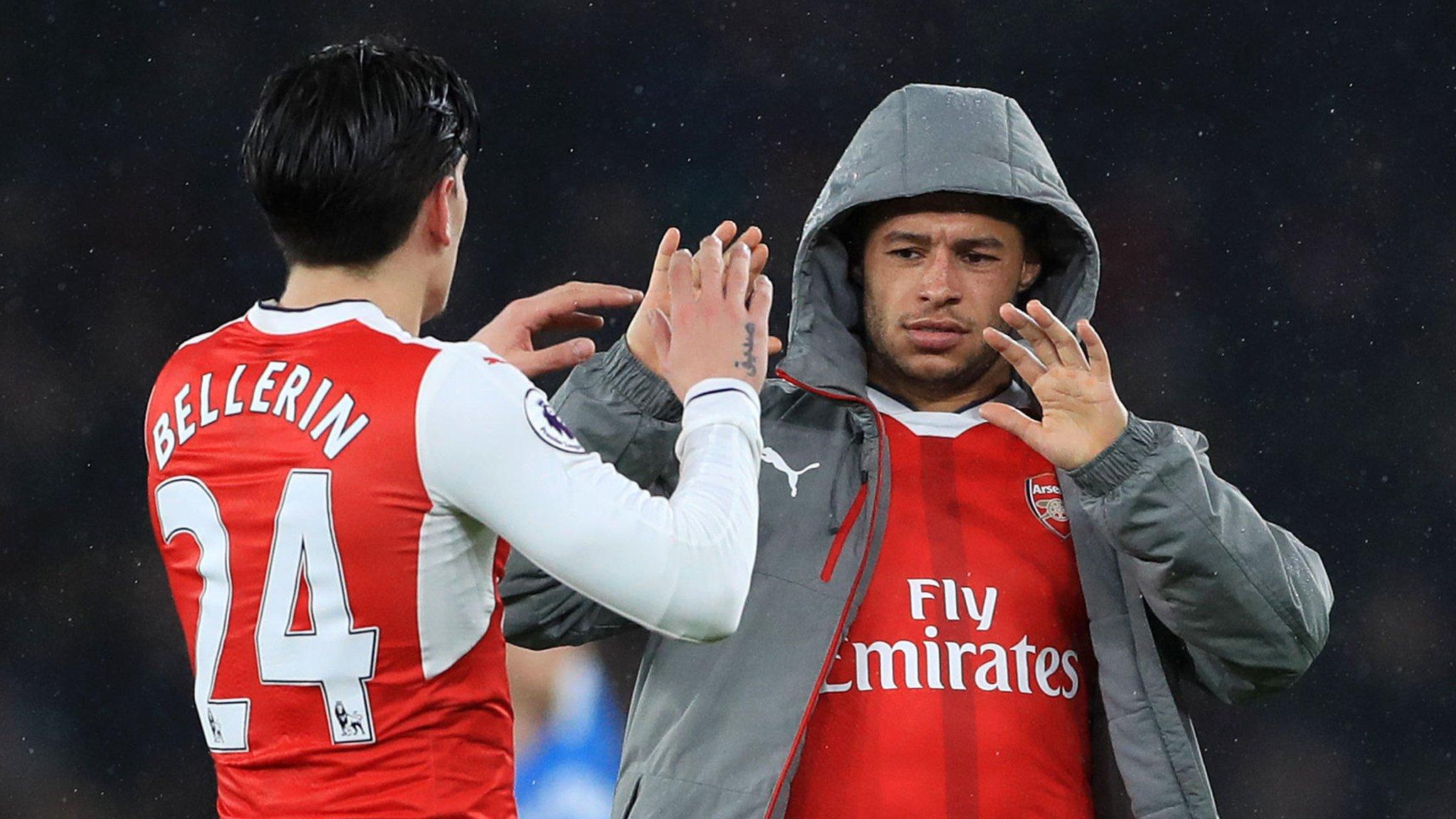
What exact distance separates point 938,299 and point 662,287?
592 mm

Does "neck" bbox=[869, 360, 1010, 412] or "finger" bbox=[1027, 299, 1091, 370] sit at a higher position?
"neck" bbox=[869, 360, 1010, 412]

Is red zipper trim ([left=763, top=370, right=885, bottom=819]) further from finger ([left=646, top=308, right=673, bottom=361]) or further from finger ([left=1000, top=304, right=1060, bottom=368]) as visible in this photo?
finger ([left=646, top=308, right=673, bottom=361])

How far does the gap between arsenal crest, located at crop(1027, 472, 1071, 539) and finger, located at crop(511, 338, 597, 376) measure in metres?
0.75

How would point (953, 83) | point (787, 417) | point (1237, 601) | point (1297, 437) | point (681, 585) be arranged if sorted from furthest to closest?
point (953, 83) → point (1297, 437) → point (787, 417) → point (1237, 601) → point (681, 585)

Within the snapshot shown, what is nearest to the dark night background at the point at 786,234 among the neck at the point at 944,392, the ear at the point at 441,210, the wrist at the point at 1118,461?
the neck at the point at 944,392

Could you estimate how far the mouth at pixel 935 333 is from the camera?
93.2 inches

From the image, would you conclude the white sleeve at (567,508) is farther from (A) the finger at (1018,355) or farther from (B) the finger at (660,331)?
(A) the finger at (1018,355)

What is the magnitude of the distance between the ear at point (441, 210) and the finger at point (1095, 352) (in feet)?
2.63

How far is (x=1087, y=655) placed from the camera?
2.23 meters

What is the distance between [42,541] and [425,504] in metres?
3.00

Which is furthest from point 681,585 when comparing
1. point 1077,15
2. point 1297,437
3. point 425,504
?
point 1077,15

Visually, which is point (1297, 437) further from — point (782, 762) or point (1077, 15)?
point (782, 762)

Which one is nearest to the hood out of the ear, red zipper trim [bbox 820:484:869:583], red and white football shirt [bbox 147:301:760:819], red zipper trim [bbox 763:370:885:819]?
red zipper trim [bbox 763:370:885:819]

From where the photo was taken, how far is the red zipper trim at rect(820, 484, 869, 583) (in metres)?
2.18
